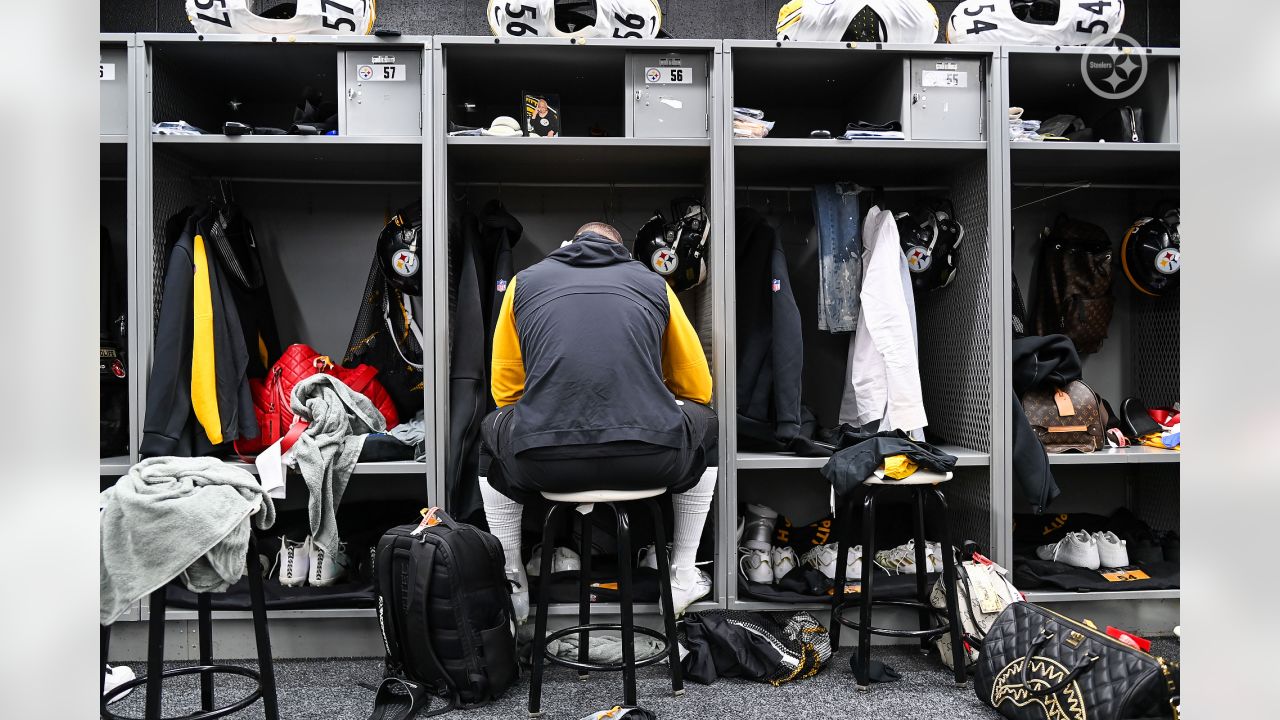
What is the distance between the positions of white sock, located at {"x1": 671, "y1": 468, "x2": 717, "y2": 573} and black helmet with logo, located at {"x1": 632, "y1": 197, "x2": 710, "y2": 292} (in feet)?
2.58

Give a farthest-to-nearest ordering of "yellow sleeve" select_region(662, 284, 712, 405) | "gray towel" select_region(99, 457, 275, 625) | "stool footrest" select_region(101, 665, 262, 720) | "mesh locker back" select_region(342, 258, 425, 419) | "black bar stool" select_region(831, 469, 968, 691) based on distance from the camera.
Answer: "mesh locker back" select_region(342, 258, 425, 419)
"yellow sleeve" select_region(662, 284, 712, 405)
"black bar stool" select_region(831, 469, 968, 691)
"stool footrest" select_region(101, 665, 262, 720)
"gray towel" select_region(99, 457, 275, 625)

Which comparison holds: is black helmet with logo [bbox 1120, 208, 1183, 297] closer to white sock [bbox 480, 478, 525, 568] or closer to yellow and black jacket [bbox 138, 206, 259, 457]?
white sock [bbox 480, 478, 525, 568]

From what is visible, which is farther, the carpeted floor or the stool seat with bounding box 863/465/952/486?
the stool seat with bounding box 863/465/952/486

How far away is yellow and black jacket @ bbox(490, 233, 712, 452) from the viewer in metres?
1.94

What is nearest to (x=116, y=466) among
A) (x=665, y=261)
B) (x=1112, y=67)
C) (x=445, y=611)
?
(x=445, y=611)

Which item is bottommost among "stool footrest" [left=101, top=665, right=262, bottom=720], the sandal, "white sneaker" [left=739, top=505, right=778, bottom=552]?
the sandal

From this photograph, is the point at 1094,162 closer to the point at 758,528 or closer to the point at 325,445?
the point at 758,528

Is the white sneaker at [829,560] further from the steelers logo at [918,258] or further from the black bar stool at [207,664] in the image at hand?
the black bar stool at [207,664]

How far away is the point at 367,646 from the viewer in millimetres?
2482

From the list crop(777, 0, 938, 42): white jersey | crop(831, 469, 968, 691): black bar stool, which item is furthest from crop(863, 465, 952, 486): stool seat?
crop(777, 0, 938, 42): white jersey

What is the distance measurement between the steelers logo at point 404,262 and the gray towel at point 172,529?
3.80 feet

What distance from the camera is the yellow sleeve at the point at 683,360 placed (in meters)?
2.29
